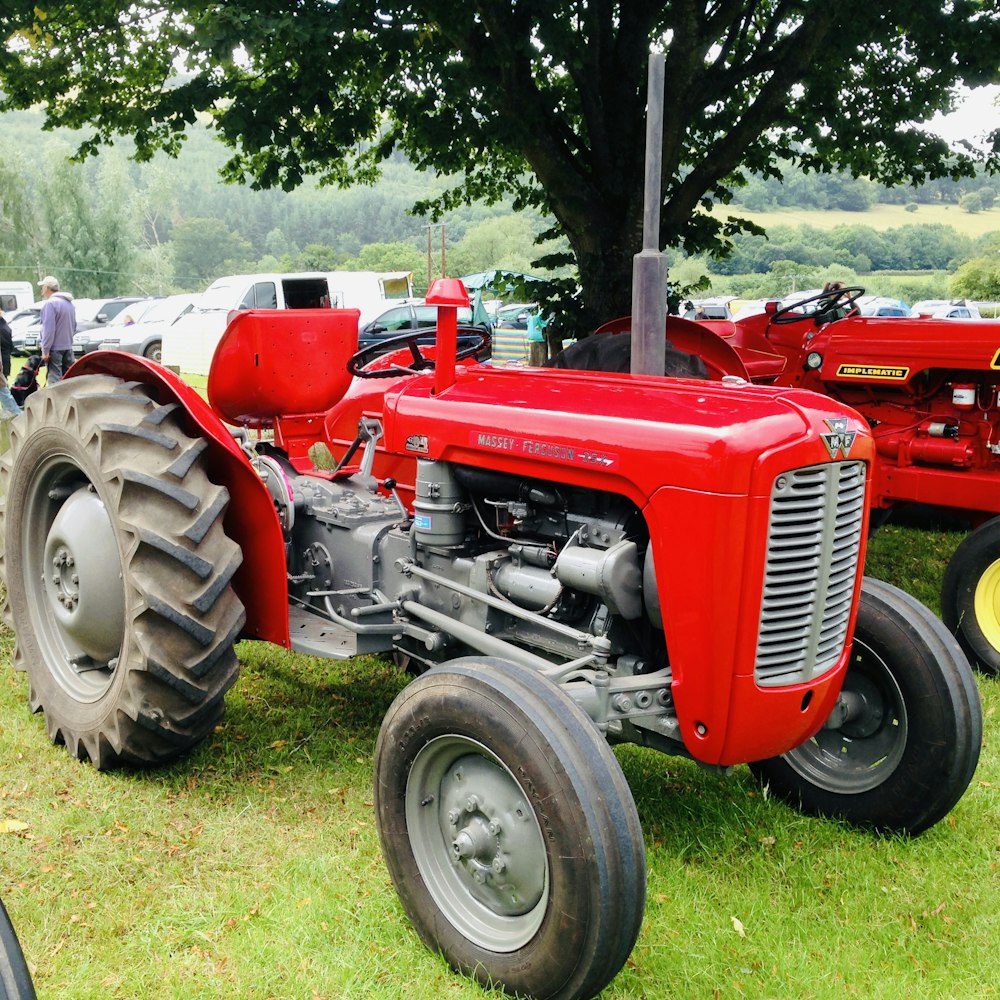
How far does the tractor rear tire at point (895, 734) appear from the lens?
10.0ft

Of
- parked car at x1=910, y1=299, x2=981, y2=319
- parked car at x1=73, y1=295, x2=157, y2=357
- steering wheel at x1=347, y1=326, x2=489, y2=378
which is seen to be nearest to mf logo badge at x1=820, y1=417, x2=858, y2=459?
steering wheel at x1=347, y1=326, x2=489, y2=378

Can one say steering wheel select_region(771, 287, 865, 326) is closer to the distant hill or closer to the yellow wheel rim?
the yellow wheel rim

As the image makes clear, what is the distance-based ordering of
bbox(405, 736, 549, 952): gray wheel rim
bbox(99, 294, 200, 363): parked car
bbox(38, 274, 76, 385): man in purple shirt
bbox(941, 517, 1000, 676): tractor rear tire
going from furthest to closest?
bbox(99, 294, 200, 363): parked car, bbox(38, 274, 76, 385): man in purple shirt, bbox(941, 517, 1000, 676): tractor rear tire, bbox(405, 736, 549, 952): gray wheel rim

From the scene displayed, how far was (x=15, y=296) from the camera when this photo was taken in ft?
112

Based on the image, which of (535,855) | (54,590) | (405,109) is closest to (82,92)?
(405,109)

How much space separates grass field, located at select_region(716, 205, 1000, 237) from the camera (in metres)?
72.9

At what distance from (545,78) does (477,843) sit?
6945 millimetres

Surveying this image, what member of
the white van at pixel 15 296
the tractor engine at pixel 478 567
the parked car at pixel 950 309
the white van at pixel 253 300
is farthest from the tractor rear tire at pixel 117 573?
the white van at pixel 15 296

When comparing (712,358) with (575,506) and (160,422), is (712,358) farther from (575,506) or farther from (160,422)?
(160,422)

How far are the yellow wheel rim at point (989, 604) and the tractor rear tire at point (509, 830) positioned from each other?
3.19 metres

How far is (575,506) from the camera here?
297 cm

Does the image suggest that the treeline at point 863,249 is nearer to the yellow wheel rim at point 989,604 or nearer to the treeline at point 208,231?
the treeline at point 208,231

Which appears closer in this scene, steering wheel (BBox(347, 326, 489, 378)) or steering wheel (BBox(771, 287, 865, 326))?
steering wheel (BBox(347, 326, 489, 378))

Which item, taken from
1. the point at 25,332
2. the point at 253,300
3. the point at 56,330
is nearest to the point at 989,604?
the point at 56,330
